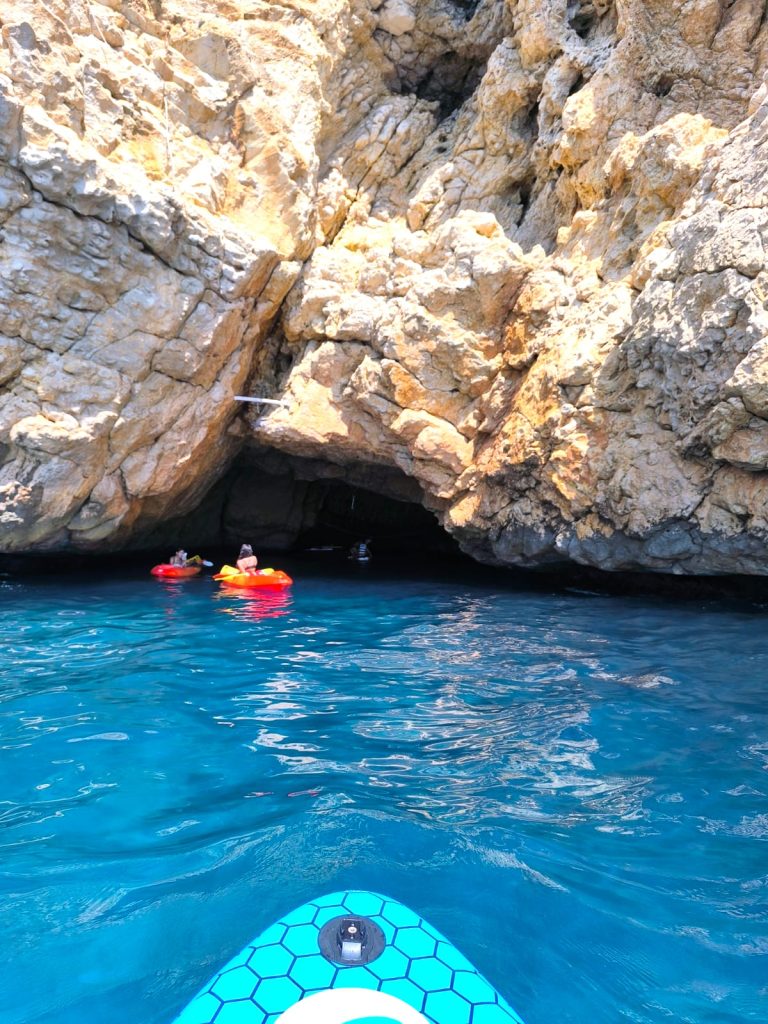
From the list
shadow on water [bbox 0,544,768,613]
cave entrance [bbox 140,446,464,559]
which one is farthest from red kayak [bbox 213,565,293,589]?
cave entrance [bbox 140,446,464,559]

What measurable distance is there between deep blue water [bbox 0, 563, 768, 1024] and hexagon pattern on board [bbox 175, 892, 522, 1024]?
310 mm

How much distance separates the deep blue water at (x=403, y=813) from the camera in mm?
2611

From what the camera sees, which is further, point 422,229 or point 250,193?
point 422,229

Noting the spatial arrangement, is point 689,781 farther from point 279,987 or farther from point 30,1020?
point 30,1020

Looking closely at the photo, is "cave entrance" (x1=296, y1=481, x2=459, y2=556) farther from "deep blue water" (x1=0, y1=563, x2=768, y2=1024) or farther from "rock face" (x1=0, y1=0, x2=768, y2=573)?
"deep blue water" (x1=0, y1=563, x2=768, y2=1024)

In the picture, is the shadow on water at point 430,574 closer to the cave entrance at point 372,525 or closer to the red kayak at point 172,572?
the red kayak at point 172,572

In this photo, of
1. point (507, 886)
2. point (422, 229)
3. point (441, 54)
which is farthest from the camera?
point (441, 54)

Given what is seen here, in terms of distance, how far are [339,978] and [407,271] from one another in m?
10.7

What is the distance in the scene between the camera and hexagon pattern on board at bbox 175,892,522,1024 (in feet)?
7.02

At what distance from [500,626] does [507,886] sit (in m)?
5.61

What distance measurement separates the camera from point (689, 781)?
13.4ft

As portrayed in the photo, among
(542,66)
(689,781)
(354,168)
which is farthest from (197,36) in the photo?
(689,781)

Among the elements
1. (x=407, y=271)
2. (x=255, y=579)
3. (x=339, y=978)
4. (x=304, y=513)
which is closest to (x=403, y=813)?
(x=339, y=978)

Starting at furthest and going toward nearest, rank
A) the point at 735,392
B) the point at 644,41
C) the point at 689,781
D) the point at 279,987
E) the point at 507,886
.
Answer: the point at 644,41 → the point at 735,392 → the point at 689,781 → the point at 507,886 → the point at 279,987
